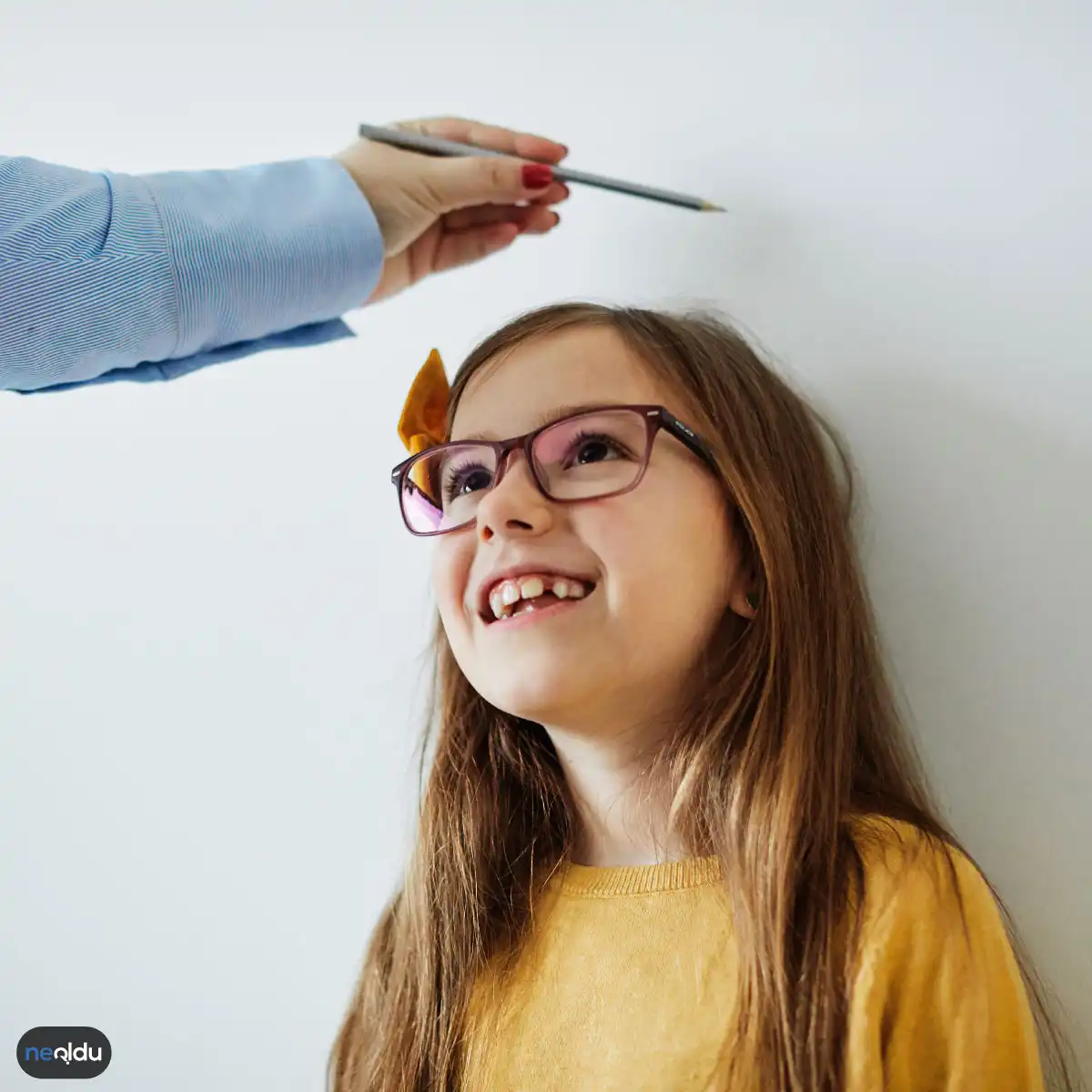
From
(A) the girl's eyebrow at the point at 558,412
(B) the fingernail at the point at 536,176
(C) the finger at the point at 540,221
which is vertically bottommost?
(A) the girl's eyebrow at the point at 558,412

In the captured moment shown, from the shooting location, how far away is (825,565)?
996mm

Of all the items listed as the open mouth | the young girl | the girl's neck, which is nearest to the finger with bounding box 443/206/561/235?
the young girl

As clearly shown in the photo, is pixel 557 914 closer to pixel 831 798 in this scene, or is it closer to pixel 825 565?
pixel 831 798

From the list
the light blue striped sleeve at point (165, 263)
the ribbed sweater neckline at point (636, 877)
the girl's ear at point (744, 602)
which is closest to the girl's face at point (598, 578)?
the girl's ear at point (744, 602)

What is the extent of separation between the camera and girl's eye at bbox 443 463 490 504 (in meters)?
1.04

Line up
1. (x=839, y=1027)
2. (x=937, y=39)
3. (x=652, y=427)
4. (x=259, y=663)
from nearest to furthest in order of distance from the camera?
(x=839, y=1027) < (x=652, y=427) < (x=937, y=39) < (x=259, y=663)

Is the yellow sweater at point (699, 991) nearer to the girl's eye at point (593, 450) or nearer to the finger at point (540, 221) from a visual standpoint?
the girl's eye at point (593, 450)

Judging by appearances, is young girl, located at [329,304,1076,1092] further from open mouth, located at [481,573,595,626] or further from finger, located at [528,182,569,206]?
finger, located at [528,182,569,206]

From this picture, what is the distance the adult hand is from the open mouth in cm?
36

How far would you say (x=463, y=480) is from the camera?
105cm

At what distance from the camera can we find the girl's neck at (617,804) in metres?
0.97

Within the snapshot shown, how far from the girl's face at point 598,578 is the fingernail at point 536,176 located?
0.69 ft

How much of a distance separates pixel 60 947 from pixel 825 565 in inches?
39.2

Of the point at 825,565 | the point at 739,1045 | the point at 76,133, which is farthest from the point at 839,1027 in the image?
the point at 76,133
